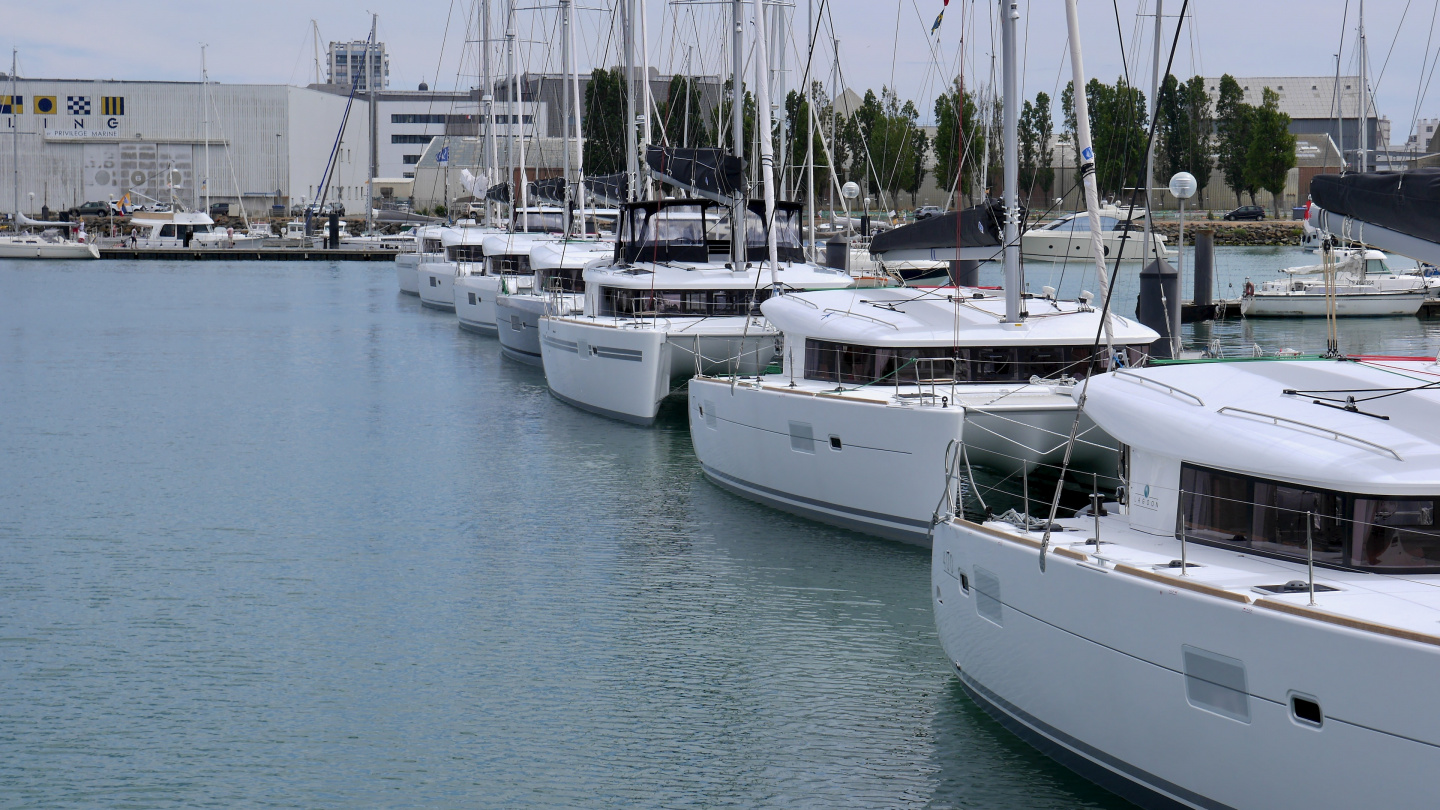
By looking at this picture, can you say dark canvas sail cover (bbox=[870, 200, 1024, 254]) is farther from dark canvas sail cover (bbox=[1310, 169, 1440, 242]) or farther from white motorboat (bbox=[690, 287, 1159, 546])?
dark canvas sail cover (bbox=[1310, 169, 1440, 242])

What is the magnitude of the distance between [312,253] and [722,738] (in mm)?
69543

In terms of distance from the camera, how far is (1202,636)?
612cm

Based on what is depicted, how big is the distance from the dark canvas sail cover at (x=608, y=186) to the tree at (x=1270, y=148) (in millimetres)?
53191

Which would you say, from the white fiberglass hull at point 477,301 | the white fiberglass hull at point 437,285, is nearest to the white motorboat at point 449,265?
the white fiberglass hull at point 437,285

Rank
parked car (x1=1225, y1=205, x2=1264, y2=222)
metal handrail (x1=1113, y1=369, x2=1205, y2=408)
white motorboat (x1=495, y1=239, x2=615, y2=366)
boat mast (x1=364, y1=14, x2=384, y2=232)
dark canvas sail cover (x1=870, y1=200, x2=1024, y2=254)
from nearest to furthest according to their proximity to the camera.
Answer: metal handrail (x1=1113, y1=369, x2=1205, y2=408) < dark canvas sail cover (x1=870, y1=200, x2=1024, y2=254) < white motorboat (x1=495, y1=239, x2=615, y2=366) < boat mast (x1=364, y1=14, x2=384, y2=232) < parked car (x1=1225, y1=205, x2=1264, y2=222)

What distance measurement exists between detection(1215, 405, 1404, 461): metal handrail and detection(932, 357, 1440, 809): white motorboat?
0.01 meters

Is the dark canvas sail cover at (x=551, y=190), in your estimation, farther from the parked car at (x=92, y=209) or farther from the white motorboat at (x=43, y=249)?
the parked car at (x=92, y=209)

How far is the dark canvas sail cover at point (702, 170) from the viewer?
62.6ft

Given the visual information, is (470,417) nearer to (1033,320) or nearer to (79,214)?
(1033,320)

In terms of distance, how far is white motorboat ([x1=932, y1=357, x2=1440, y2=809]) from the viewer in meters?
5.55

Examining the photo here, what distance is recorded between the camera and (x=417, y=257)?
47594 mm

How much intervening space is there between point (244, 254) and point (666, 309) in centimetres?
5935

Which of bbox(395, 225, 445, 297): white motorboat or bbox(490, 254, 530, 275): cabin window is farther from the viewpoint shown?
bbox(395, 225, 445, 297): white motorboat

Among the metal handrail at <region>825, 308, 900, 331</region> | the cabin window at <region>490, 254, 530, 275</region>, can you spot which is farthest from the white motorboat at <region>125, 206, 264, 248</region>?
the metal handrail at <region>825, 308, 900, 331</region>
